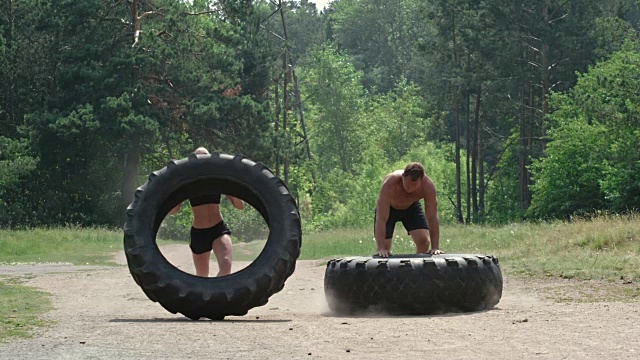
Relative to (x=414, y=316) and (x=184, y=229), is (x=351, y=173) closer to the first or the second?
(x=184, y=229)

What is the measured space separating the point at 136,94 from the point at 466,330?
4389cm

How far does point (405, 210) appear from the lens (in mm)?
13641

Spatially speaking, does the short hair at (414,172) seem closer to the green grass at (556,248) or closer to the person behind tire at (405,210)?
the person behind tire at (405,210)

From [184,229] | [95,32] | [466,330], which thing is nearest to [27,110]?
[95,32]

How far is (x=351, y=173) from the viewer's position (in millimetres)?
100812

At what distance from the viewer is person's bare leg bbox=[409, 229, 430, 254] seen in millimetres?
13875

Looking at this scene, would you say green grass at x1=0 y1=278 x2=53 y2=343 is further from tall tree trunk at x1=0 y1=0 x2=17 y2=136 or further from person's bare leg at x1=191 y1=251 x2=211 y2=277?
tall tree trunk at x1=0 y1=0 x2=17 y2=136

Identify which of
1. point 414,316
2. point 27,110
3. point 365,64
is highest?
point 365,64

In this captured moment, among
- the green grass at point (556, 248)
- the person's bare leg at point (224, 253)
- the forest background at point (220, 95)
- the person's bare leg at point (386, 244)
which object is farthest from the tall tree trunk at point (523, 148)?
the person's bare leg at point (224, 253)

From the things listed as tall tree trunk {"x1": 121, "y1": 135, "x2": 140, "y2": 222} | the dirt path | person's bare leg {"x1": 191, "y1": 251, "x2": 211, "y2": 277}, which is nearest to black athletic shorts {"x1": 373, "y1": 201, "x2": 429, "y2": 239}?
the dirt path

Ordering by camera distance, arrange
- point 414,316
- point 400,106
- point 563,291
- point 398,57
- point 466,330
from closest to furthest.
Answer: point 466,330
point 414,316
point 563,291
point 400,106
point 398,57

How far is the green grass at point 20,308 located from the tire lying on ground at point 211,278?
111 cm

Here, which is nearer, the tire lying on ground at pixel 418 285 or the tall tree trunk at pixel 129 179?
the tire lying on ground at pixel 418 285

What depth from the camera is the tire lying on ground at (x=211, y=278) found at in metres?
11.5
